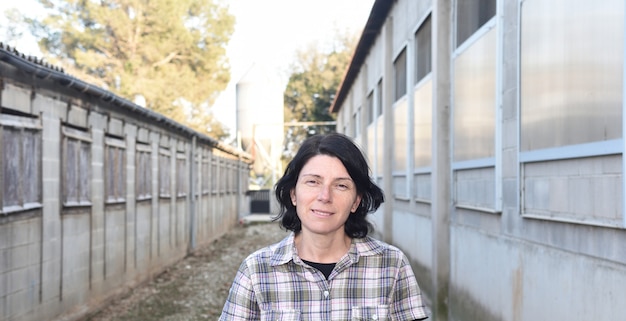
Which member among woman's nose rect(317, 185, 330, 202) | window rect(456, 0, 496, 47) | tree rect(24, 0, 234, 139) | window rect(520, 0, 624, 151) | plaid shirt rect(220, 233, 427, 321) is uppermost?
tree rect(24, 0, 234, 139)

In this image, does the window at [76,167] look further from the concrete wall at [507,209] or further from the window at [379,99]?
the window at [379,99]

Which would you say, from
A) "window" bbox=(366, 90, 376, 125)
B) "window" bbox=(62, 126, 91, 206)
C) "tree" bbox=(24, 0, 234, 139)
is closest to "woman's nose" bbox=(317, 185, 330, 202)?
"window" bbox=(62, 126, 91, 206)

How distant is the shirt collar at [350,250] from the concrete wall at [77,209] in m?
A: 5.41

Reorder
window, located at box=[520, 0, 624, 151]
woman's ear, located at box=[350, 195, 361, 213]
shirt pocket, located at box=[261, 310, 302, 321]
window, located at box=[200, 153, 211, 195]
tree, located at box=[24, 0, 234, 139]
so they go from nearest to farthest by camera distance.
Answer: shirt pocket, located at box=[261, 310, 302, 321] < woman's ear, located at box=[350, 195, 361, 213] < window, located at box=[520, 0, 624, 151] < window, located at box=[200, 153, 211, 195] < tree, located at box=[24, 0, 234, 139]

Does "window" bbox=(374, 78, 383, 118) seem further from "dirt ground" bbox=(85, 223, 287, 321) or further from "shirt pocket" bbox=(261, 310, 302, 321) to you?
"shirt pocket" bbox=(261, 310, 302, 321)

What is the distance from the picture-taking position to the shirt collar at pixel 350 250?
282 cm

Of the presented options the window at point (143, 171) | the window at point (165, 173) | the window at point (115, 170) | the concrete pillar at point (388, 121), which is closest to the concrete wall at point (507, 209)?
the concrete pillar at point (388, 121)

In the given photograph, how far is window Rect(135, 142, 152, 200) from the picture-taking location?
14.3 m

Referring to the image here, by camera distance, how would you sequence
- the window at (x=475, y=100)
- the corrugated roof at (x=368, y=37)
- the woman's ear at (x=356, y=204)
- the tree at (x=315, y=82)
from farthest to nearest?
1. the tree at (x=315, y=82)
2. the corrugated roof at (x=368, y=37)
3. the window at (x=475, y=100)
4. the woman's ear at (x=356, y=204)

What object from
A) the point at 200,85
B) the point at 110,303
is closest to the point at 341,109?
the point at 200,85

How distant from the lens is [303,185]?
286cm

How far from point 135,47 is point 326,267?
31656 millimetres

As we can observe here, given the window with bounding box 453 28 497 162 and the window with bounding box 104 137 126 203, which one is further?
the window with bounding box 104 137 126 203

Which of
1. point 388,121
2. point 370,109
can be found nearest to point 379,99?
point 388,121
